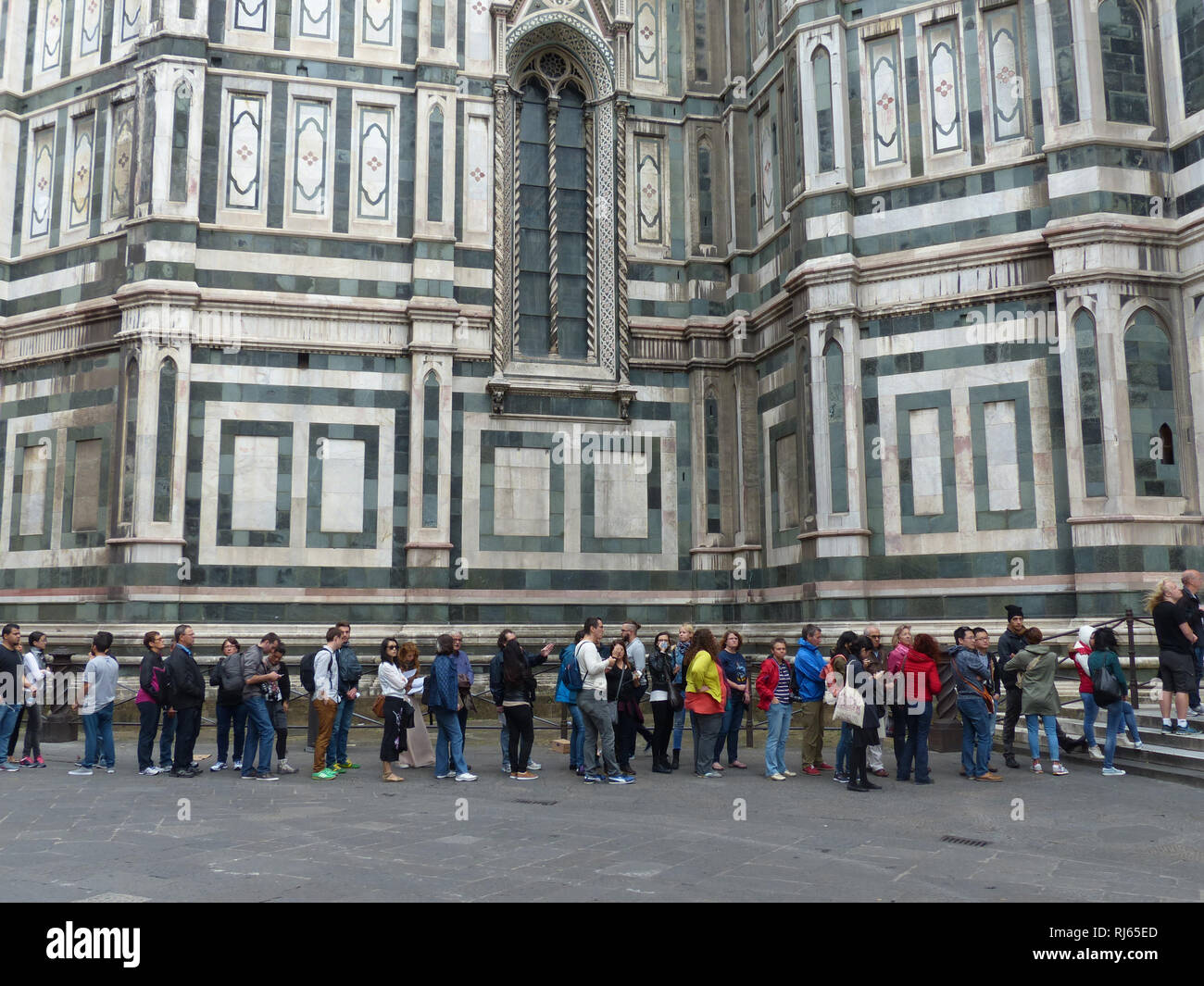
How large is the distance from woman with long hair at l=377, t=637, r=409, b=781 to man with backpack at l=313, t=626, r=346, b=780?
64 centimetres

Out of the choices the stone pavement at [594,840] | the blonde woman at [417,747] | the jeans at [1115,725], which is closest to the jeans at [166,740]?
the stone pavement at [594,840]

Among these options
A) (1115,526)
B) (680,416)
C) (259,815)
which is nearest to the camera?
(259,815)

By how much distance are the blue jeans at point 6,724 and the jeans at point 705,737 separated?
29.4 ft

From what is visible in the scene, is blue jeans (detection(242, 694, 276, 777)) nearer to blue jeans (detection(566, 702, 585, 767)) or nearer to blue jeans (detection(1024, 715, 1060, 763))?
blue jeans (detection(566, 702, 585, 767))

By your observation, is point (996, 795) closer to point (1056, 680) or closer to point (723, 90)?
point (1056, 680)

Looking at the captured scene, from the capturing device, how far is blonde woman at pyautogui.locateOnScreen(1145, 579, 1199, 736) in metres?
13.2

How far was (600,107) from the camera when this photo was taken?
78.1 ft

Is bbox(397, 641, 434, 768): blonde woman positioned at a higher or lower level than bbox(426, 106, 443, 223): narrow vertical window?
lower

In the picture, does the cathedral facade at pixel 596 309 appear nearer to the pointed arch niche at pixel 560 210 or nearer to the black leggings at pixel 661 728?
the pointed arch niche at pixel 560 210

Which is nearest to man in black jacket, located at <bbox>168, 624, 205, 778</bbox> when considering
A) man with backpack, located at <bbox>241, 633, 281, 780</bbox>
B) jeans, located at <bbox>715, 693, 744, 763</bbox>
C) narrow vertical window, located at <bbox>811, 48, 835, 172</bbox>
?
man with backpack, located at <bbox>241, 633, 281, 780</bbox>

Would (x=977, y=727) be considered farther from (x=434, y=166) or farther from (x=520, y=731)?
(x=434, y=166)

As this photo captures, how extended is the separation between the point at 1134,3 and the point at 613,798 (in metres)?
15.9

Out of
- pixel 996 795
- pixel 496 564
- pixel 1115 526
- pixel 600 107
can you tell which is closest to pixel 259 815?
pixel 996 795

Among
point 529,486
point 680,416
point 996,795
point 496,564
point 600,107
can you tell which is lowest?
point 996,795
